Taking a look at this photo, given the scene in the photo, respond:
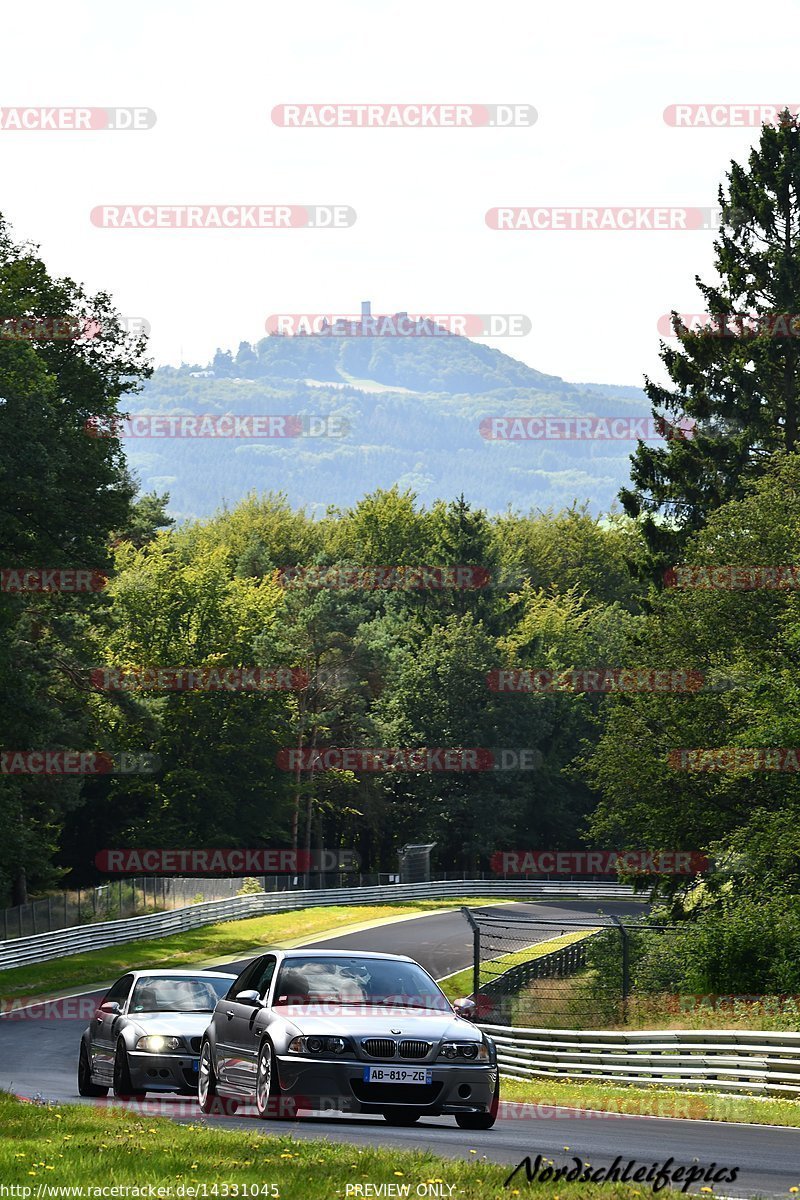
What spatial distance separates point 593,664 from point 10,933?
56.9 meters

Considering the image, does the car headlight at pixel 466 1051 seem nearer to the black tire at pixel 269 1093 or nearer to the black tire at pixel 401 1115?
the black tire at pixel 401 1115

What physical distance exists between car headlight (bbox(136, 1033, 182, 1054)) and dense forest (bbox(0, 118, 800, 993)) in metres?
13.2

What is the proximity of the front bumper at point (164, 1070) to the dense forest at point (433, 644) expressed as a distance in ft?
42.8

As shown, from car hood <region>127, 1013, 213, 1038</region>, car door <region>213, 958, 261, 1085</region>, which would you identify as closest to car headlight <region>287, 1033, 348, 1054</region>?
car door <region>213, 958, 261, 1085</region>

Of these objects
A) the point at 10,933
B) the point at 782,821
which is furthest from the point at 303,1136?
the point at 10,933

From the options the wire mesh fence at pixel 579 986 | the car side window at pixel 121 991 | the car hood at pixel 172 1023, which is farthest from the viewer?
the wire mesh fence at pixel 579 986

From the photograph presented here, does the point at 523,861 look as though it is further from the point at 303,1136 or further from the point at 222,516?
the point at 303,1136

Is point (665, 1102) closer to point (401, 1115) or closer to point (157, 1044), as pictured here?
point (157, 1044)

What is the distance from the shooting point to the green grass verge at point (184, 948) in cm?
4547

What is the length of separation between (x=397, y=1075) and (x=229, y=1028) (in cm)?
208

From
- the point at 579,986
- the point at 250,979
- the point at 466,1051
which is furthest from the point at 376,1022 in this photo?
the point at 579,986

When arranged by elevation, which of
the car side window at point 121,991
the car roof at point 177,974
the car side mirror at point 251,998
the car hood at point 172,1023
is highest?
the car side mirror at point 251,998

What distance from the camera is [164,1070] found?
1777 centimetres

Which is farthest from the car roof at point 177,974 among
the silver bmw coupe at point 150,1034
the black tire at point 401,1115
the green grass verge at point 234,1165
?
the green grass verge at point 234,1165
